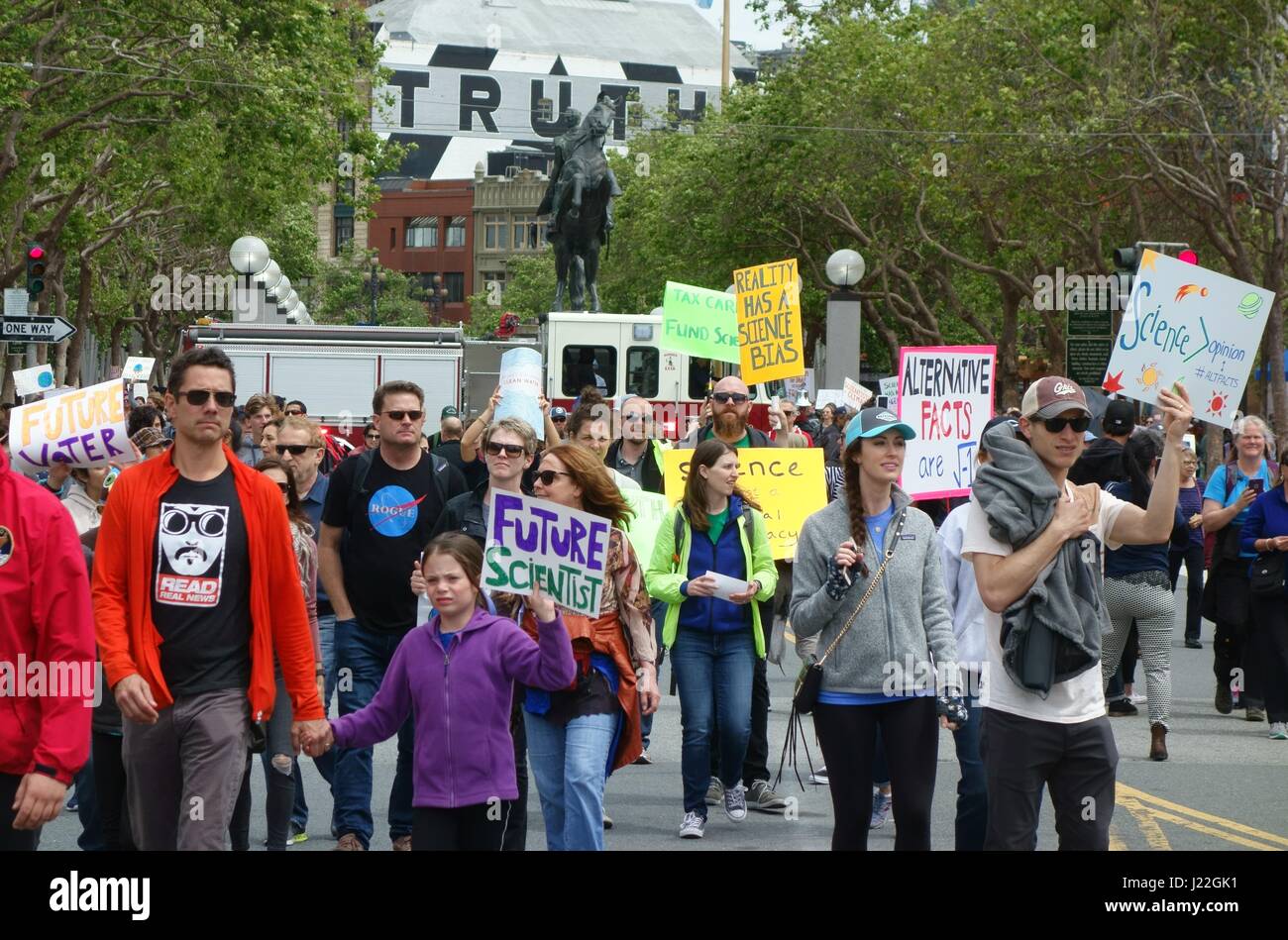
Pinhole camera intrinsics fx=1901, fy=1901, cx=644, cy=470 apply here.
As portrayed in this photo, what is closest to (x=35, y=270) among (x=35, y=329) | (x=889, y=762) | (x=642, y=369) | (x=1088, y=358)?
(x=35, y=329)

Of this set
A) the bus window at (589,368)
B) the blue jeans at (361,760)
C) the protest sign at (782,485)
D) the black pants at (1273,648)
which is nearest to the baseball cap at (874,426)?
the blue jeans at (361,760)

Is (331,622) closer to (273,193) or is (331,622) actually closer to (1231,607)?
(1231,607)

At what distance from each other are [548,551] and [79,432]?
257 centimetres

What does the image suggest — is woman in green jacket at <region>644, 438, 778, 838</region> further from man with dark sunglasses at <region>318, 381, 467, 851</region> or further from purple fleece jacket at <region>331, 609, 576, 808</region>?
purple fleece jacket at <region>331, 609, 576, 808</region>

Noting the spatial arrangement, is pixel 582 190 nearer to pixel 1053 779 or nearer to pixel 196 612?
pixel 196 612

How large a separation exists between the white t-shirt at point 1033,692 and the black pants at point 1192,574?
720 cm

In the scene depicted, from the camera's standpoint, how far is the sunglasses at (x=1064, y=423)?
5.65 metres

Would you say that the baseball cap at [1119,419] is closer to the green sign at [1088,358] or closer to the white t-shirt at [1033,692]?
the white t-shirt at [1033,692]

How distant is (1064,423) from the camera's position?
5.66 metres
